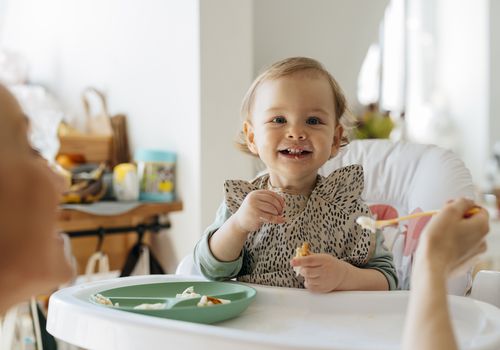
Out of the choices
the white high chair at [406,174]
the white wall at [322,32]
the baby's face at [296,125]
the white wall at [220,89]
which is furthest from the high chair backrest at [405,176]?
the white wall at [322,32]

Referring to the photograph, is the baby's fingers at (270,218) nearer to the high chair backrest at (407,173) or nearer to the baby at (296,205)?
the baby at (296,205)

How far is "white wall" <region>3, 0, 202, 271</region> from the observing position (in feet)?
8.23

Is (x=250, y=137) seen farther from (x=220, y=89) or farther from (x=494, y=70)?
(x=494, y=70)

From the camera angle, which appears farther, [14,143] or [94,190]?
[94,190]

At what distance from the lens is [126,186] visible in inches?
101

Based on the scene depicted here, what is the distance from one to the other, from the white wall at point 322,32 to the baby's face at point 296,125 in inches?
Result: 56.9

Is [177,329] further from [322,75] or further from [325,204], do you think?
[322,75]

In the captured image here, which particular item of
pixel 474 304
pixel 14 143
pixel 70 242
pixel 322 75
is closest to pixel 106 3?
pixel 70 242

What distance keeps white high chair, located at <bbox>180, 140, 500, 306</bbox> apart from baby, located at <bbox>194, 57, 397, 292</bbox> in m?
0.18

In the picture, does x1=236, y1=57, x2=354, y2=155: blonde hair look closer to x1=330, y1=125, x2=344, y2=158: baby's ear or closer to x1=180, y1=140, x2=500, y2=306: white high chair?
x1=330, y1=125, x2=344, y2=158: baby's ear

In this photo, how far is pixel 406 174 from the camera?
5.35 ft

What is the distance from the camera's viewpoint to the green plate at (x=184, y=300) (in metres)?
0.99

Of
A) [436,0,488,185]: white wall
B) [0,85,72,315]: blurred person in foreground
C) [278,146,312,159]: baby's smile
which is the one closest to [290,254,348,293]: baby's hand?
[278,146,312,159]: baby's smile

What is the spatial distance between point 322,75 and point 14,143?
0.87 m
